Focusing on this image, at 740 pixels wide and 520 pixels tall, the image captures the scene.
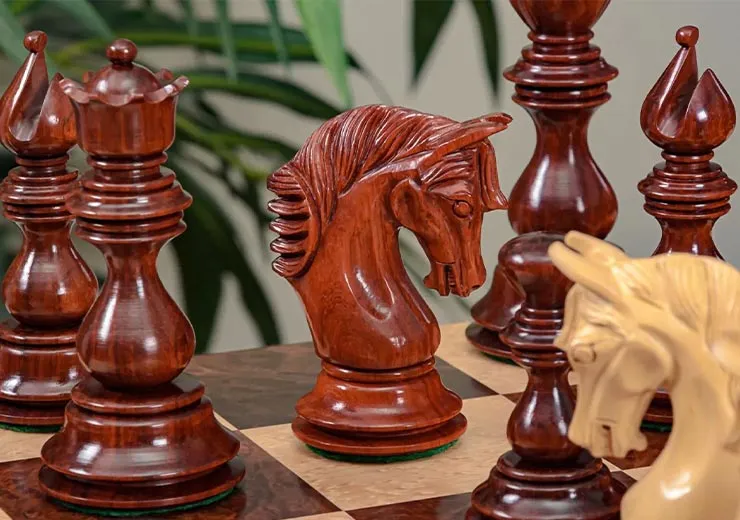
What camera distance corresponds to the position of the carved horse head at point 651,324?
2.36 feet

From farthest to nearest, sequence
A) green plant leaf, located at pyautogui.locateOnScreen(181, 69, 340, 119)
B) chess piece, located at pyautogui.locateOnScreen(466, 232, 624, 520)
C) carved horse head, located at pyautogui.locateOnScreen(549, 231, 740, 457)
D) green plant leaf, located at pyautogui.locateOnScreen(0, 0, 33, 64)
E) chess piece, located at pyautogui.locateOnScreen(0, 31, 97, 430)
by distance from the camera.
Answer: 1. green plant leaf, located at pyautogui.locateOnScreen(181, 69, 340, 119)
2. green plant leaf, located at pyautogui.locateOnScreen(0, 0, 33, 64)
3. chess piece, located at pyautogui.locateOnScreen(0, 31, 97, 430)
4. chess piece, located at pyautogui.locateOnScreen(466, 232, 624, 520)
5. carved horse head, located at pyautogui.locateOnScreen(549, 231, 740, 457)

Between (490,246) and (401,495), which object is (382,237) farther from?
(490,246)

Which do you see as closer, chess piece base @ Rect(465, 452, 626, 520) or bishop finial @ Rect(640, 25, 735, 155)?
→ chess piece base @ Rect(465, 452, 626, 520)

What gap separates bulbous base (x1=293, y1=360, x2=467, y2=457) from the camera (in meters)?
1.02

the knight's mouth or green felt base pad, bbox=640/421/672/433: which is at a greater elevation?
the knight's mouth

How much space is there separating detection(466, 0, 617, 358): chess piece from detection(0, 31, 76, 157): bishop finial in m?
0.30

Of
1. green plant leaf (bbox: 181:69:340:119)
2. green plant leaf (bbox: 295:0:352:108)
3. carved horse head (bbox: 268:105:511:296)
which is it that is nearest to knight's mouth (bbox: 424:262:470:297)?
carved horse head (bbox: 268:105:511:296)

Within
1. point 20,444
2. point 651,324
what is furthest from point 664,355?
point 20,444

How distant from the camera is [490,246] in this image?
236cm

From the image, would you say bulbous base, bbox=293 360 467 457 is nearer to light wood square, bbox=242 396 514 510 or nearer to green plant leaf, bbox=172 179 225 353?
light wood square, bbox=242 396 514 510

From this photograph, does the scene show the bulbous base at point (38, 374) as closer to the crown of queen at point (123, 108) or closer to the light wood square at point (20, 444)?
the light wood square at point (20, 444)

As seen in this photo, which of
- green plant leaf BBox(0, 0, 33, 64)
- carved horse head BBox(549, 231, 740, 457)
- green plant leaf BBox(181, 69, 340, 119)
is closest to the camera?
carved horse head BBox(549, 231, 740, 457)

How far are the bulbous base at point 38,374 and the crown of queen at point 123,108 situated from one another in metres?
0.22

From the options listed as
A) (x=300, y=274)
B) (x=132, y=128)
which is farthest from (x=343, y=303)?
(x=132, y=128)
